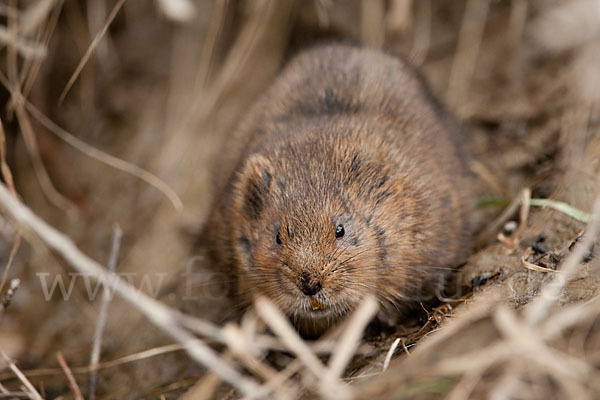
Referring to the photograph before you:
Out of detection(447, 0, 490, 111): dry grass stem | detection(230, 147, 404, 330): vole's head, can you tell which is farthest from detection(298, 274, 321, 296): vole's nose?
detection(447, 0, 490, 111): dry grass stem

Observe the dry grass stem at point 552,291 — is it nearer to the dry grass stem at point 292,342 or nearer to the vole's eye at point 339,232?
the dry grass stem at point 292,342

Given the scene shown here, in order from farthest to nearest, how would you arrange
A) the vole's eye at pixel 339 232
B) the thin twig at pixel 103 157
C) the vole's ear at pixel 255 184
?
the thin twig at pixel 103 157
the vole's ear at pixel 255 184
the vole's eye at pixel 339 232

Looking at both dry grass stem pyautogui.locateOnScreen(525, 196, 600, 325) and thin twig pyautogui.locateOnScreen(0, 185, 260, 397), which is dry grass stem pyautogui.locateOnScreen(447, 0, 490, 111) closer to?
dry grass stem pyautogui.locateOnScreen(525, 196, 600, 325)

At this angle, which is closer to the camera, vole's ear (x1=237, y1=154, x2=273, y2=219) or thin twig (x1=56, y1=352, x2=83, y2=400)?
thin twig (x1=56, y1=352, x2=83, y2=400)

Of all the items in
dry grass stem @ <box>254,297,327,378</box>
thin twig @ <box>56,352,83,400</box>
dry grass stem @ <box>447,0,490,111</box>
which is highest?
dry grass stem @ <box>447,0,490,111</box>

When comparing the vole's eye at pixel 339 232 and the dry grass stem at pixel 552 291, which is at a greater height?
the vole's eye at pixel 339 232

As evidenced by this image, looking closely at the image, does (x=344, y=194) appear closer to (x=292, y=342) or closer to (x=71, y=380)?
(x=292, y=342)

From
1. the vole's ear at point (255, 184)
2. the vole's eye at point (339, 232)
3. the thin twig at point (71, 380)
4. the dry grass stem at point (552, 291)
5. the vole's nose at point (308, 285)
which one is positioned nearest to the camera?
the dry grass stem at point (552, 291)

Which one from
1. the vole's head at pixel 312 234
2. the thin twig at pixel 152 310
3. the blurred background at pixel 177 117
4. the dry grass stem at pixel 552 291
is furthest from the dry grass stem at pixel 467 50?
the thin twig at pixel 152 310

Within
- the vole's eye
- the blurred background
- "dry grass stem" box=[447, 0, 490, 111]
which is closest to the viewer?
the vole's eye
